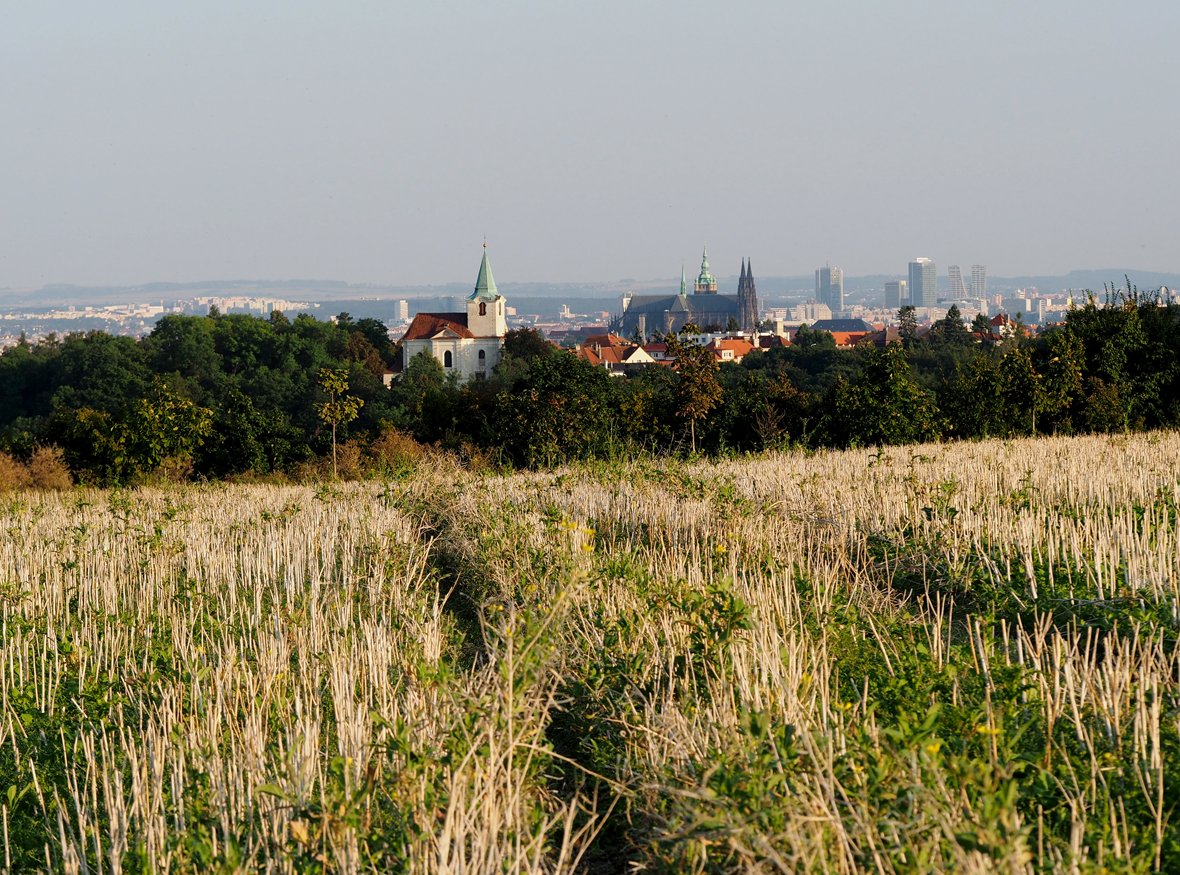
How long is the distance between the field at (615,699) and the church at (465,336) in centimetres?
8411

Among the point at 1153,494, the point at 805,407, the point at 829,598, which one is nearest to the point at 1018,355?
the point at 805,407

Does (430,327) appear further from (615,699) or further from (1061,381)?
(615,699)

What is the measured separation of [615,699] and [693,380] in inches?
787

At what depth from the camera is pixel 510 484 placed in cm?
1620

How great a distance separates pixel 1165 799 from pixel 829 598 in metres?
3.33

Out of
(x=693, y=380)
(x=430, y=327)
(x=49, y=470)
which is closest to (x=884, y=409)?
(x=693, y=380)

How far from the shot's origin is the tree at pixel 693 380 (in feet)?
83.9

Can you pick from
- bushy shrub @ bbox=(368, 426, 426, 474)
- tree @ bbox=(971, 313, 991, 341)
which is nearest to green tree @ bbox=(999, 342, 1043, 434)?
bushy shrub @ bbox=(368, 426, 426, 474)

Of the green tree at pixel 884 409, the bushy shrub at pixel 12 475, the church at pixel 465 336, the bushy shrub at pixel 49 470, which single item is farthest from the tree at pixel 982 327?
the bushy shrub at pixel 12 475

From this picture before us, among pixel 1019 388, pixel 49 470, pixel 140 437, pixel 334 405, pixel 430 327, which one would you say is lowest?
pixel 49 470

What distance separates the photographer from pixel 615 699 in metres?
5.89

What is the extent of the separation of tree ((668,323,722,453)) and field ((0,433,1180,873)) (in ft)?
44.2

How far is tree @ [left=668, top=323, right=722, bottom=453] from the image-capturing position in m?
25.6

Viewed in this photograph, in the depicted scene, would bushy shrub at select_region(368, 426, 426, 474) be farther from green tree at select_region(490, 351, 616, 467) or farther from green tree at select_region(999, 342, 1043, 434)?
green tree at select_region(999, 342, 1043, 434)
